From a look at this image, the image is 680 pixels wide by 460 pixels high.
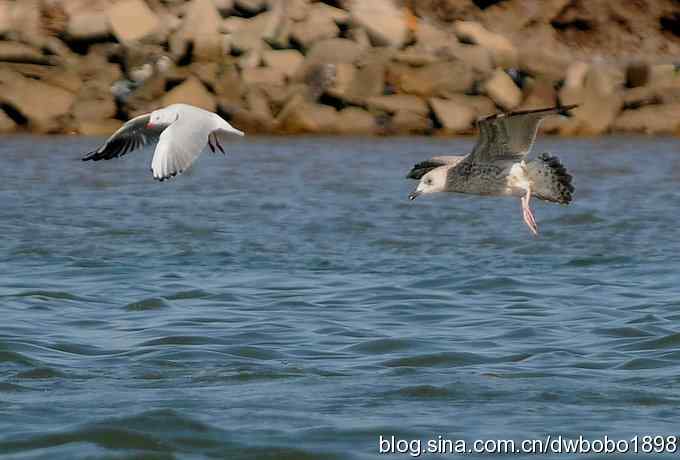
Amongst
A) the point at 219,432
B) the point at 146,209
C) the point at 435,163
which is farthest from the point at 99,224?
the point at 219,432

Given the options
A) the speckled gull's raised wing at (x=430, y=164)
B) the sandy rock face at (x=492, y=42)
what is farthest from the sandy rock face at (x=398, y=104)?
the speckled gull's raised wing at (x=430, y=164)

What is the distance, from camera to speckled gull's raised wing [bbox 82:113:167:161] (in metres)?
9.11

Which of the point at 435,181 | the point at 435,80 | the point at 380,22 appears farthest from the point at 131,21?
the point at 435,181

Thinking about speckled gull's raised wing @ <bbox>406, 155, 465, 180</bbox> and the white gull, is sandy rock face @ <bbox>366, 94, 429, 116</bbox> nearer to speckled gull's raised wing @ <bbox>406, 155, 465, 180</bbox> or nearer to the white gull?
the white gull

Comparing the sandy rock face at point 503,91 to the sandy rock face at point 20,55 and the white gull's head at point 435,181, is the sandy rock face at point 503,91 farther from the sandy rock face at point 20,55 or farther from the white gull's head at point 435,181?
the white gull's head at point 435,181

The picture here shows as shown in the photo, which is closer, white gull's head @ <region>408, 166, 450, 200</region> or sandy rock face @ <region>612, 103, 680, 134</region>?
white gull's head @ <region>408, 166, 450, 200</region>

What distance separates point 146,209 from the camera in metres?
14.3

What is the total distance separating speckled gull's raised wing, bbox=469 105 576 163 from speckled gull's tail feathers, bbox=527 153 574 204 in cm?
12

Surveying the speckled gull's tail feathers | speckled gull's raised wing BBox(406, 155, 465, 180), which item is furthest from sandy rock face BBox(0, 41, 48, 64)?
the speckled gull's tail feathers

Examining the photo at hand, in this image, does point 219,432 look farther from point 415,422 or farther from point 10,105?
point 10,105

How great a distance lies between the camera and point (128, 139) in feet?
30.3

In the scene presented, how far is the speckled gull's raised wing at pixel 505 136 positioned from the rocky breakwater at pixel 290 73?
1256cm

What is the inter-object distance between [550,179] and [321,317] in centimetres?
160

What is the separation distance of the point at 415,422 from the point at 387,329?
2.06 m
